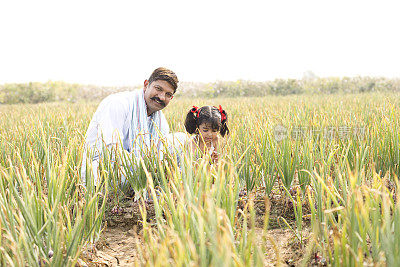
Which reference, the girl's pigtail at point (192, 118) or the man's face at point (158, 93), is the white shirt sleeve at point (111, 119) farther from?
the girl's pigtail at point (192, 118)

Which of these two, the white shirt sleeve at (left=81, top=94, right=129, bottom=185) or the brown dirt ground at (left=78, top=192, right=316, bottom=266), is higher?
the white shirt sleeve at (left=81, top=94, right=129, bottom=185)

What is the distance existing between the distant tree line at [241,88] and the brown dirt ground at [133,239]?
12758mm

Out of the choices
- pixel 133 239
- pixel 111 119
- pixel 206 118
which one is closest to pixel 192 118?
pixel 206 118

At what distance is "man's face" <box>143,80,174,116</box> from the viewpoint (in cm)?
242

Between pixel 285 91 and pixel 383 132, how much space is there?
1346cm

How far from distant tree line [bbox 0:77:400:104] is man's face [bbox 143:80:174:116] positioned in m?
12.0

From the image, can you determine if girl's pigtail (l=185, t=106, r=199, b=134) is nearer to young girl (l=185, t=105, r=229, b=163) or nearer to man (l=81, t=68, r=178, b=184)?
young girl (l=185, t=105, r=229, b=163)

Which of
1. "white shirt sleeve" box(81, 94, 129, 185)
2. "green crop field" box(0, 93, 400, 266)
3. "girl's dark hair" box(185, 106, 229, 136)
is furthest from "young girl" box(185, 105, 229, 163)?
"white shirt sleeve" box(81, 94, 129, 185)

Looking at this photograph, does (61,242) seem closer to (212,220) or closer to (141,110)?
(212,220)

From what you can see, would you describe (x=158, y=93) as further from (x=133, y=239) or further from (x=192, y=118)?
(x=133, y=239)

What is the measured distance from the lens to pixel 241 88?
15516 mm

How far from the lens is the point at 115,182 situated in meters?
1.80

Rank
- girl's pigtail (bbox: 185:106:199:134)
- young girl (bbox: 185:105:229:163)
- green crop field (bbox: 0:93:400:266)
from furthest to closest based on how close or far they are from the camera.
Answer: girl's pigtail (bbox: 185:106:199:134) < young girl (bbox: 185:105:229:163) < green crop field (bbox: 0:93:400:266)

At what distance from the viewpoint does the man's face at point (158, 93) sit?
7.94 feet
